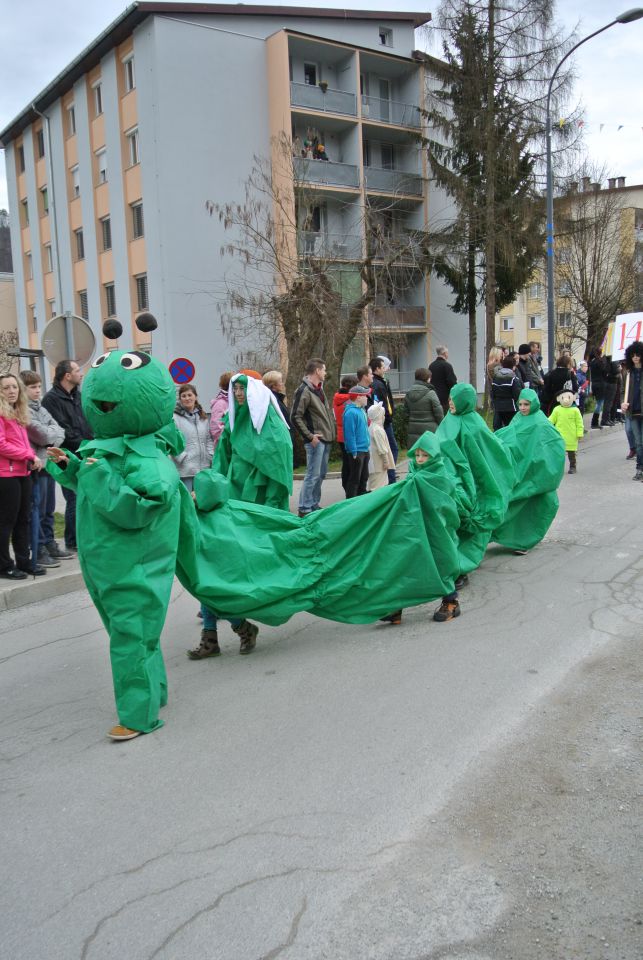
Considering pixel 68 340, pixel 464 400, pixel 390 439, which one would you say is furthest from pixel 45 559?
pixel 390 439

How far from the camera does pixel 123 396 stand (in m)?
4.02

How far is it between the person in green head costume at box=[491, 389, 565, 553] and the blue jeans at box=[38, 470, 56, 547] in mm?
4438

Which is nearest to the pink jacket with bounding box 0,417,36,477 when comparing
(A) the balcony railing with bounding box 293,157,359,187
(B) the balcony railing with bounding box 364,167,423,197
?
(A) the balcony railing with bounding box 293,157,359,187

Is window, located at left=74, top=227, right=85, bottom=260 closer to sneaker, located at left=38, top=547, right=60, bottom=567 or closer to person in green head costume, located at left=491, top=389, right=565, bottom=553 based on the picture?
sneaker, located at left=38, top=547, right=60, bottom=567

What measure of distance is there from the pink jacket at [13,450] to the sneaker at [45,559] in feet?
3.46

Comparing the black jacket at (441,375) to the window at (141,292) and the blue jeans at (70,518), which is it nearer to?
the blue jeans at (70,518)

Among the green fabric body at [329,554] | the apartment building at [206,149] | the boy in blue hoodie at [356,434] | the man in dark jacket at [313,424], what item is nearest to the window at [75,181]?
the apartment building at [206,149]

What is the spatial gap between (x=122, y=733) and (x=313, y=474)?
18.6 feet

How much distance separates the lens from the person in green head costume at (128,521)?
3.94m

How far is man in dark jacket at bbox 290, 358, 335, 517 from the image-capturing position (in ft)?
30.3

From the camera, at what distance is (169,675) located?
4.92m

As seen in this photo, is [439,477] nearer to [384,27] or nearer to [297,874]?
[297,874]

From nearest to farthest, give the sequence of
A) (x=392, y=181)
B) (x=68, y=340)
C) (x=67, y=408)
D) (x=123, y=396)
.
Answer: (x=123, y=396), (x=67, y=408), (x=68, y=340), (x=392, y=181)

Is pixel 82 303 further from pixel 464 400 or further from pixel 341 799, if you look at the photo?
pixel 341 799
